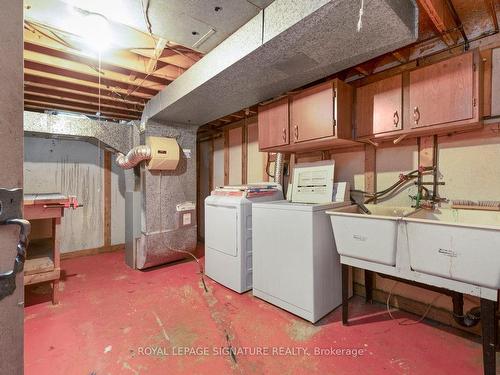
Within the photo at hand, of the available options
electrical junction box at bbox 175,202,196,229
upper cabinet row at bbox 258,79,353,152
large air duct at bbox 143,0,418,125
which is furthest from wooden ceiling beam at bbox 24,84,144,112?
upper cabinet row at bbox 258,79,353,152

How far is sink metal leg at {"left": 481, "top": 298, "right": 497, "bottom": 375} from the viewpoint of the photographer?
1.35 meters

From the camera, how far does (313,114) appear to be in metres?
2.31

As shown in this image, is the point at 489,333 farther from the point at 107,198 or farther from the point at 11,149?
the point at 107,198

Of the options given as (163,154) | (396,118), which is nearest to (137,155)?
(163,154)

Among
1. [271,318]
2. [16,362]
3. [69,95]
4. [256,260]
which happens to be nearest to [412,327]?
[271,318]

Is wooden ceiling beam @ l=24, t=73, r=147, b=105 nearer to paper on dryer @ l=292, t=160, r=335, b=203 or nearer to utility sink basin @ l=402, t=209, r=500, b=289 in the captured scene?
paper on dryer @ l=292, t=160, r=335, b=203

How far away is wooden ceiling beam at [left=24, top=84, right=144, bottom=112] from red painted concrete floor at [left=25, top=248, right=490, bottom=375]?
2408mm

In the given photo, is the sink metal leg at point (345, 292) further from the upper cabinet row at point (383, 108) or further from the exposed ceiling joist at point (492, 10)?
the exposed ceiling joist at point (492, 10)

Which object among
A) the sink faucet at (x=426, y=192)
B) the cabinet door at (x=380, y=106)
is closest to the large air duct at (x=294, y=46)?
the cabinet door at (x=380, y=106)

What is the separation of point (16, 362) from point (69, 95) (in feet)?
11.3

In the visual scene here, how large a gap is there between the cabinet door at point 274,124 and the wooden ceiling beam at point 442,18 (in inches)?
50.0

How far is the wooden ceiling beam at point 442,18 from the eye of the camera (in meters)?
1.51

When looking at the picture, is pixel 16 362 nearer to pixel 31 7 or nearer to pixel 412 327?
pixel 31 7

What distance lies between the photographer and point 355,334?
1924mm
